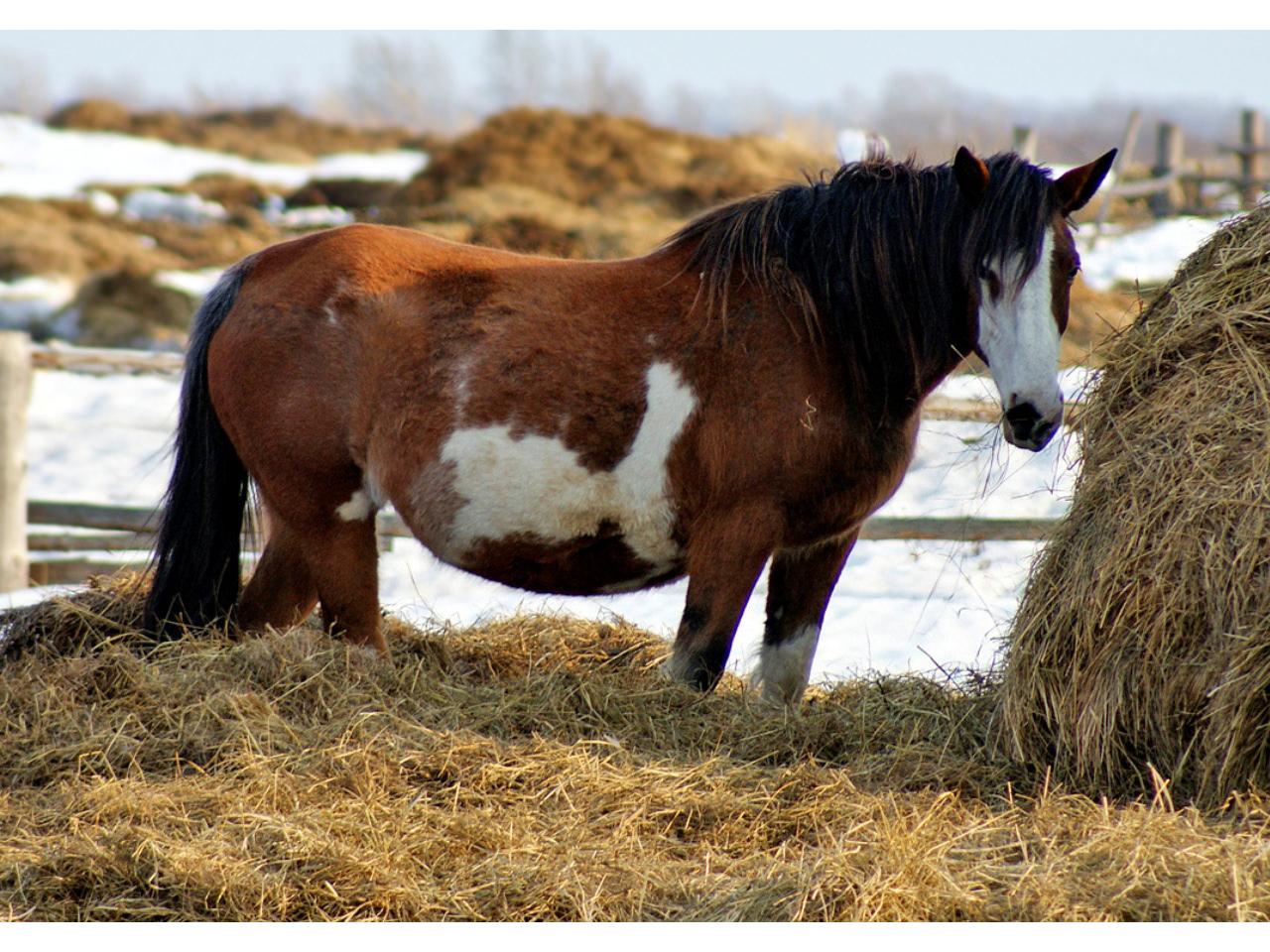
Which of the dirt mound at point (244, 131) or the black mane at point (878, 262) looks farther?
the dirt mound at point (244, 131)

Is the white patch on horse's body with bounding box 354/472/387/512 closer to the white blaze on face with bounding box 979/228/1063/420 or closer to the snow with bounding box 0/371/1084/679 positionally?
the snow with bounding box 0/371/1084/679

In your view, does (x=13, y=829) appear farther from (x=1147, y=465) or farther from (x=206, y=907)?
(x=1147, y=465)

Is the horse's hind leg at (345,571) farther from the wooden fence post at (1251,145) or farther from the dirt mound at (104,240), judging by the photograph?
the wooden fence post at (1251,145)

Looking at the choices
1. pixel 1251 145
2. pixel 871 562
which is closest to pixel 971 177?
pixel 871 562

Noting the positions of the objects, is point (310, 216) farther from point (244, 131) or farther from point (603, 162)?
point (244, 131)

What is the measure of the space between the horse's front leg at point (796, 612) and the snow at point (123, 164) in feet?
70.7

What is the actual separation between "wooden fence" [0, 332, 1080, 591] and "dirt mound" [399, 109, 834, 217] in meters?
15.5

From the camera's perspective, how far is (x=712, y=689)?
3934 mm

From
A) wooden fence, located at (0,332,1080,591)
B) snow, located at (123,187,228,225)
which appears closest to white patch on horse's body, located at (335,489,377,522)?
wooden fence, located at (0,332,1080,591)

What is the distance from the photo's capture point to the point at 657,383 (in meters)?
3.88

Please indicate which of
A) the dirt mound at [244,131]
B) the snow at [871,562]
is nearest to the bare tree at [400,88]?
the dirt mound at [244,131]

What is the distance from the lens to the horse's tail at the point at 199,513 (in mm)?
4469

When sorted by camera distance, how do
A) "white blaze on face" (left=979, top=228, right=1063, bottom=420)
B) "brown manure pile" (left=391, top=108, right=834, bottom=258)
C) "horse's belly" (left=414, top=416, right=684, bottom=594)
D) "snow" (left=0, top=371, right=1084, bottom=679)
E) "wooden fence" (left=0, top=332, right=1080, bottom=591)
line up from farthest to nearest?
1. "brown manure pile" (left=391, top=108, right=834, bottom=258)
2. "wooden fence" (left=0, top=332, right=1080, bottom=591)
3. "snow" (left=0, top=371, right=1084, bottom=679)
4. "horse's belly" (left=414, top=416, right=684, bottom=594)
5. "white blaze on face" (left=979, top=228, right=1063, bottom=420)

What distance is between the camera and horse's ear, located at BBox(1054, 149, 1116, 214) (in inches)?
139
